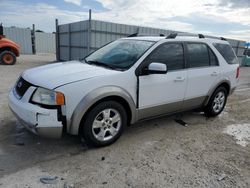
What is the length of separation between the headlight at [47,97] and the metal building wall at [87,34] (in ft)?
34.4

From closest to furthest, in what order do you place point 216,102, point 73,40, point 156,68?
point 156,68, point 216,102, point 73,40

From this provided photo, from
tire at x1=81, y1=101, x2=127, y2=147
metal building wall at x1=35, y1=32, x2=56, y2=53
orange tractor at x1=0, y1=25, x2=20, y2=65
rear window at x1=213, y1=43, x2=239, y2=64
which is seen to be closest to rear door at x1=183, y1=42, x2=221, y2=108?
rear window at x1=213, y1=43, x2=239, y2=64

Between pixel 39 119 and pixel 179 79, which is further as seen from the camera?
pixel 179 79

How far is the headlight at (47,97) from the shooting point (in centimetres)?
293

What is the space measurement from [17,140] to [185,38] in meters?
3.44

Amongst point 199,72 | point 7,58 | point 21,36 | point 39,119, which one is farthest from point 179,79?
point 21,36

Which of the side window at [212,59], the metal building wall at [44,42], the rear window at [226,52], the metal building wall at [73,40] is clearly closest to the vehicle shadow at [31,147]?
the side window at [212,59]

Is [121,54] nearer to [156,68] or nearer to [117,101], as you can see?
[156,68]

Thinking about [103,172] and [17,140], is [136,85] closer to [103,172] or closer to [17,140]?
[103,172]

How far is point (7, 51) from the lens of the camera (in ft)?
43.9

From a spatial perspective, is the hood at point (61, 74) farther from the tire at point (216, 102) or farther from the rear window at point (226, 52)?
the rear window at point (226, 52)

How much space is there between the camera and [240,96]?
7.60 m

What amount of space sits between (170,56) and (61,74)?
6.27ft

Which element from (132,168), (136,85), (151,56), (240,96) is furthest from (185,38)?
(240,96)
